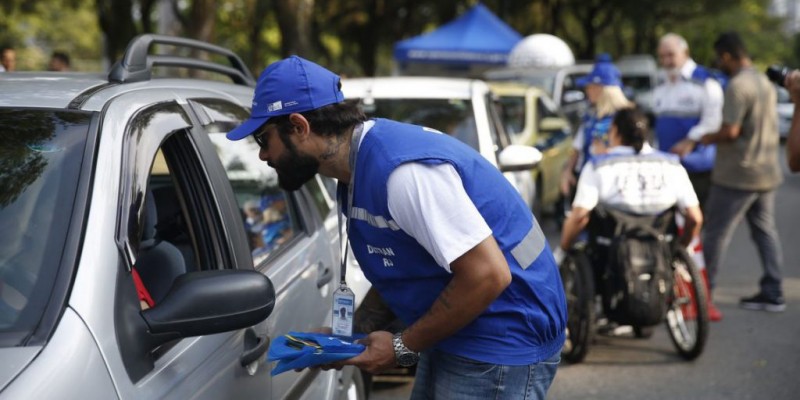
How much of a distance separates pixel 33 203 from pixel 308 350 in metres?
0.73

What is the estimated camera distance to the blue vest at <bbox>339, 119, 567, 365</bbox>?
250 cm

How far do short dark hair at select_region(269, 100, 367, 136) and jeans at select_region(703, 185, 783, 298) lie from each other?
5174mm

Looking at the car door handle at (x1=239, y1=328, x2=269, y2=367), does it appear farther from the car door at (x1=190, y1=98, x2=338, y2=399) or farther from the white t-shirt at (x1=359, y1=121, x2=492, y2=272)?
the white t-shirt at (x1=359, y1=121, x2=492, y2=272)

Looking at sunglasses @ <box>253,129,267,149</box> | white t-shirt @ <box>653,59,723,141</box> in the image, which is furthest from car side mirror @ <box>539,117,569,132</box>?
sunglasses @ <box>253,129,267,149</box>

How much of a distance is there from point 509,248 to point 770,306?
5.34 meters

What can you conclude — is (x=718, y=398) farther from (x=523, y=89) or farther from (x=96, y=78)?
(x=523, y=89)

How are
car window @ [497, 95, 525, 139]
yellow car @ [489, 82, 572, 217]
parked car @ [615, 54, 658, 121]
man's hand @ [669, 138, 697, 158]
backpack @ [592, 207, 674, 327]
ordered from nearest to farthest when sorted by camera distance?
backpack @ [592, 207, 674, 327] → man's hand @ [669, 138, 697, 158] → yellow car @ [489, 82, 572, 217] → car window @ [497, 95, 525, 139] → parked car @ [615, 54, 658, 121]

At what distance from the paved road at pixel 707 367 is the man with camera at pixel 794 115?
132cm

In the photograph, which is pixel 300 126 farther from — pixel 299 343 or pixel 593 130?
pixel 593 130

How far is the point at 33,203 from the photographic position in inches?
93.4

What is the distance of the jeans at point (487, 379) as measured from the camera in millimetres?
2643

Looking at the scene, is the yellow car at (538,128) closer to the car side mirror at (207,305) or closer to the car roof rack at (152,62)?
the car roof rack at (152,62)

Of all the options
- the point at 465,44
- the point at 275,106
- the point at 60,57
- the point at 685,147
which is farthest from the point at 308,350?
the point at 465,44

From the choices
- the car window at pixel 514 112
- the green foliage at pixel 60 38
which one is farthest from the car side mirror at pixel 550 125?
the green foliage at pixel 60 38
